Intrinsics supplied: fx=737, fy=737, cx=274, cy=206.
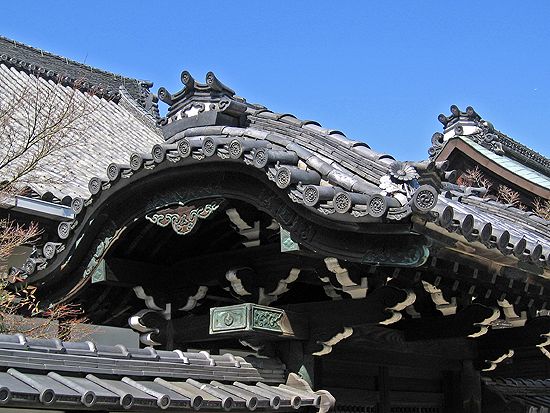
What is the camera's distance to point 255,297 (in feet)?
17.6

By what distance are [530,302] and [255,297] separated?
2.11 metres

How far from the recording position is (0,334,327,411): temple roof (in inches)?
135

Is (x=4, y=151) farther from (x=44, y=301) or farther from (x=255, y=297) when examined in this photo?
(x=255, y=297)

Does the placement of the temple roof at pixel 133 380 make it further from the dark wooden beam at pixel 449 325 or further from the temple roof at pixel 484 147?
the temple roof at pixel 484 147

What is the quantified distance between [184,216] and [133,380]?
4.03ft

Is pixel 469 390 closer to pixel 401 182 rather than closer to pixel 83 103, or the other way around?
pixel 401 182

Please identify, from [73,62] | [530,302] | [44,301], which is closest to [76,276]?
[44,301]

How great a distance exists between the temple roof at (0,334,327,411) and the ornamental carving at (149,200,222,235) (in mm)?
845

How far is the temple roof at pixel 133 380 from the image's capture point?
3441 mm

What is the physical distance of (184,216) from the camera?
4.86m

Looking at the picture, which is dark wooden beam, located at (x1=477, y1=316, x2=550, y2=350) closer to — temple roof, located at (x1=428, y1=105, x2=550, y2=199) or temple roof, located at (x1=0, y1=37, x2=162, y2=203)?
temple roof, located at (x1=0, y1=37, x2=162, y2=203)

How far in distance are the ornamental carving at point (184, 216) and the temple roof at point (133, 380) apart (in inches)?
33.2

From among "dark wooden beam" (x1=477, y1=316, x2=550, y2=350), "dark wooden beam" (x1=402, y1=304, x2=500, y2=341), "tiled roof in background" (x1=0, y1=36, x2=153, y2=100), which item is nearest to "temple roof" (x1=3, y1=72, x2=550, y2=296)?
"dark wooden beam" (x1=402, y1=304, x2=500, y2=341)

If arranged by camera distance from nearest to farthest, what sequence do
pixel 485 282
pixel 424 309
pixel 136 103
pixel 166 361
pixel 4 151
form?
1. pixel 166 361
2. pixel 485 282
3. pixel 424 309
4. pixel 4 151
5. pixel 136 103
